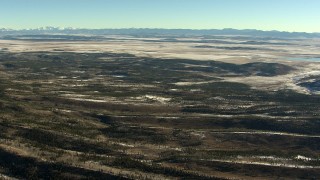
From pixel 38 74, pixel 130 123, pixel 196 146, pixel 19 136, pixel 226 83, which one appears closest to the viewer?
pixel 19 136

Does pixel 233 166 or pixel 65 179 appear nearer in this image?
pixel 65 179

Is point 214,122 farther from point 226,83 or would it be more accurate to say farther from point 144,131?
point 226,83

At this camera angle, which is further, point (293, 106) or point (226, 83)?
point (226, 83)

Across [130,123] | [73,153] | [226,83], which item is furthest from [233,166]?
[226,83]

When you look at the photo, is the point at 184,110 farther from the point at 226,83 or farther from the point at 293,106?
the point at 226,83

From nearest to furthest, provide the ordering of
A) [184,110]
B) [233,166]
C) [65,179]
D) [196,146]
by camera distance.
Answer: [65,179]
[233,166]
[196,146]
[184,110]

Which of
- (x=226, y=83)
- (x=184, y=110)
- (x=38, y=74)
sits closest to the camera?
(x=184, y=110)

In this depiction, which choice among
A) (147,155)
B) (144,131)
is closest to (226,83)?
(144,131)

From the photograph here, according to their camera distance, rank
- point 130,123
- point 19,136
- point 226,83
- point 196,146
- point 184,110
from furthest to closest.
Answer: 1. point 226,83
2. point 184,110
3. point 130,123
4. point 196,146
5. point 19,136
